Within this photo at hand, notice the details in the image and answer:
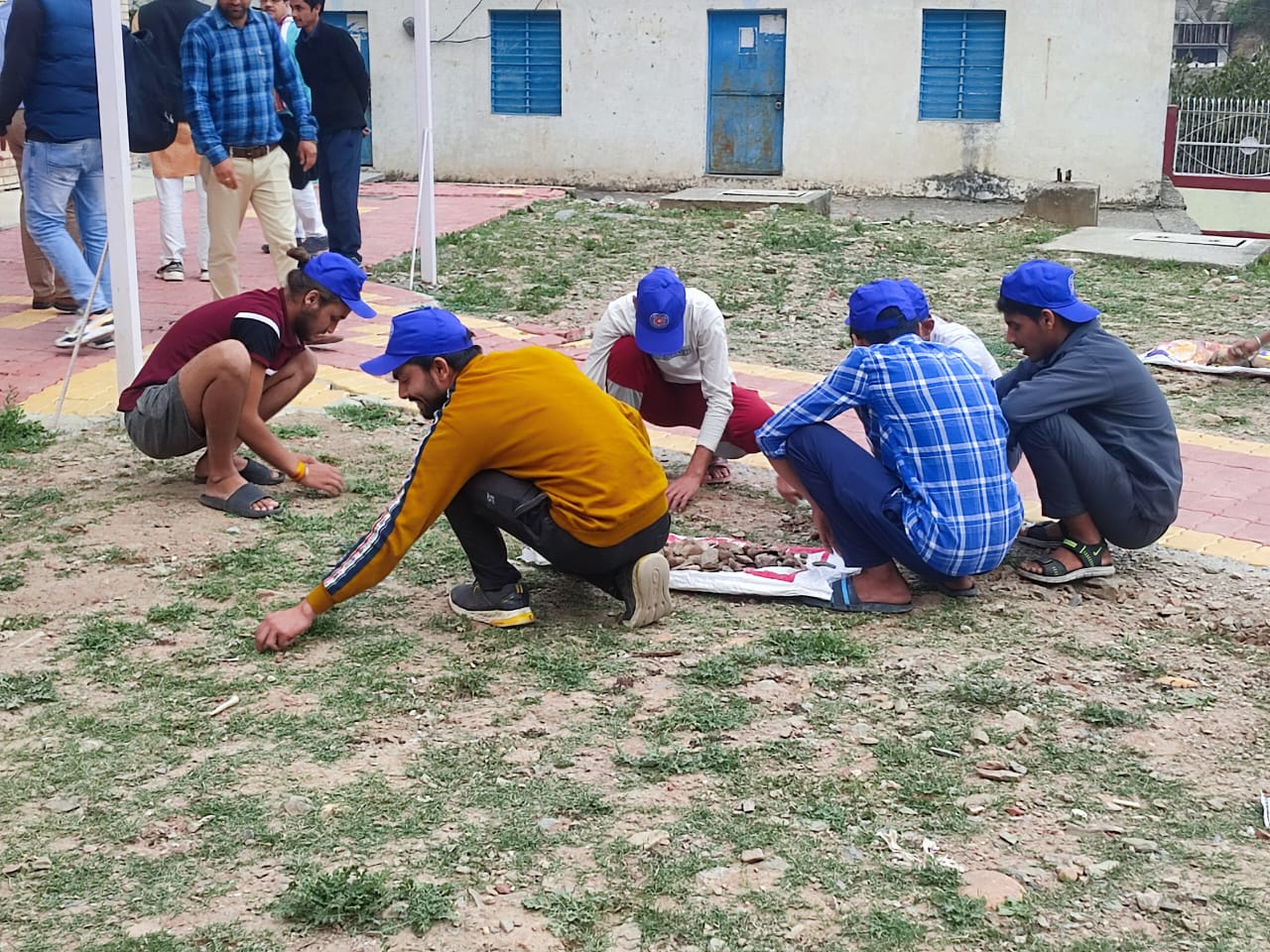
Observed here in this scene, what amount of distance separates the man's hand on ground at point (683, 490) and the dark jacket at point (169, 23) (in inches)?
187

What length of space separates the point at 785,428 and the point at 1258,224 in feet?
56.4

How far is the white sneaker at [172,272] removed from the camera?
30.2 feet

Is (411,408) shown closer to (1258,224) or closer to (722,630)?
(722,630)

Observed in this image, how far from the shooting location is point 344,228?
366 inches

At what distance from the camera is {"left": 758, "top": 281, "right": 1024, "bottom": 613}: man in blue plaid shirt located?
4.25 meters

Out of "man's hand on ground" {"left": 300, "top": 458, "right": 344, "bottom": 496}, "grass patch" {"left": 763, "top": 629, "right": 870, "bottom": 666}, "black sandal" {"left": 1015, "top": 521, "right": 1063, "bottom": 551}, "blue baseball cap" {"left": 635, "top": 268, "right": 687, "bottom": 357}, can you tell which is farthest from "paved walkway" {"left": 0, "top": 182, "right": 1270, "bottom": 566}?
"grass patch" {"left": 763, "top": 629, "right": 870, "bottom": 666}

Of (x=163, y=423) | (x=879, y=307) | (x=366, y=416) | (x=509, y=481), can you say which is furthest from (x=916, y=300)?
(x=366, y=416)

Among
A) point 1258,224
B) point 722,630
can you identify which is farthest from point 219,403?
point 1258,224

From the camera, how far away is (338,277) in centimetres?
488

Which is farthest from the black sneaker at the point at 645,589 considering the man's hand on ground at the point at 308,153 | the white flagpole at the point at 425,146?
the white flagpole at the point at 425,146

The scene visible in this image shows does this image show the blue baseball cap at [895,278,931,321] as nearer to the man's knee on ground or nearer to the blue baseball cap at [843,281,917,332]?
the blue baseball cap at [843,281,917,332]

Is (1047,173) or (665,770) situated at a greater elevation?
(1047,173)

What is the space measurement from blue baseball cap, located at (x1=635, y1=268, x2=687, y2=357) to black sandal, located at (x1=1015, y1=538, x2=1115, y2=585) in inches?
58.1

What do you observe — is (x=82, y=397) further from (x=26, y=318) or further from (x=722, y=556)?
(x=722, y=556)
